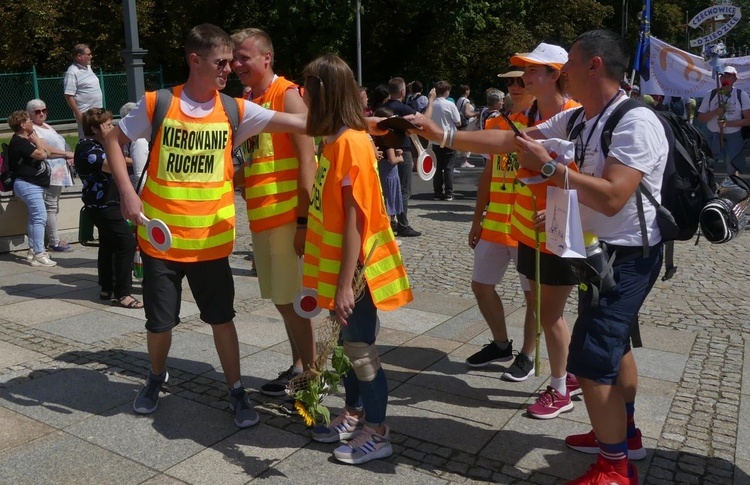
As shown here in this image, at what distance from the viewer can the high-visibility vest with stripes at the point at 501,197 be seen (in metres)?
4.44

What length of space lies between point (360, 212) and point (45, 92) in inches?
845

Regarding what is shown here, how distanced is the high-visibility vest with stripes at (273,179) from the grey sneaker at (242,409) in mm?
879

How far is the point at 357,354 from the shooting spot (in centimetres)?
340

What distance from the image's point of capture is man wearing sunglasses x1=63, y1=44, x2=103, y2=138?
9578 mm

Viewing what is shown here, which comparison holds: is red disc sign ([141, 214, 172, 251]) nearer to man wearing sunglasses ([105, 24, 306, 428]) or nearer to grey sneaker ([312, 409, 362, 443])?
man wearing sunglasses ([105, 24, 306, 428])

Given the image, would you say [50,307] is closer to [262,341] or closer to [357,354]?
[262,341]

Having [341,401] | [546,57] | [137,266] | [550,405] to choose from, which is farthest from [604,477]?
[137,266]

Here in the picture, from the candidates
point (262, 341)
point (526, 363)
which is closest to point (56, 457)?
point (262, 341)

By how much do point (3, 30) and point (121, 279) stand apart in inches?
817

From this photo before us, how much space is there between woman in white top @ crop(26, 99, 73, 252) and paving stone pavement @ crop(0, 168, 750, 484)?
5.62 feet

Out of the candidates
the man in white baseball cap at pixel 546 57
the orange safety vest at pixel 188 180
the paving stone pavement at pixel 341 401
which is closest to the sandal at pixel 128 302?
the paving stone pavement at pixel 341 401

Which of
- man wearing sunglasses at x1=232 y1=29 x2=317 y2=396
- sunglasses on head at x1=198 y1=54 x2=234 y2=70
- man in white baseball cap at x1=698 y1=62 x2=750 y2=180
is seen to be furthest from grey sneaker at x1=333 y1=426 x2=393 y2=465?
man in white baseball cap at x1=698 y1=62 x2=750 y2=180

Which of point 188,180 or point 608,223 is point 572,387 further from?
point 188,180

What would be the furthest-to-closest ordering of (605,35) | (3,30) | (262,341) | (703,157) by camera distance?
(3,30) → (262,341) → (703,157) → (605,35)
